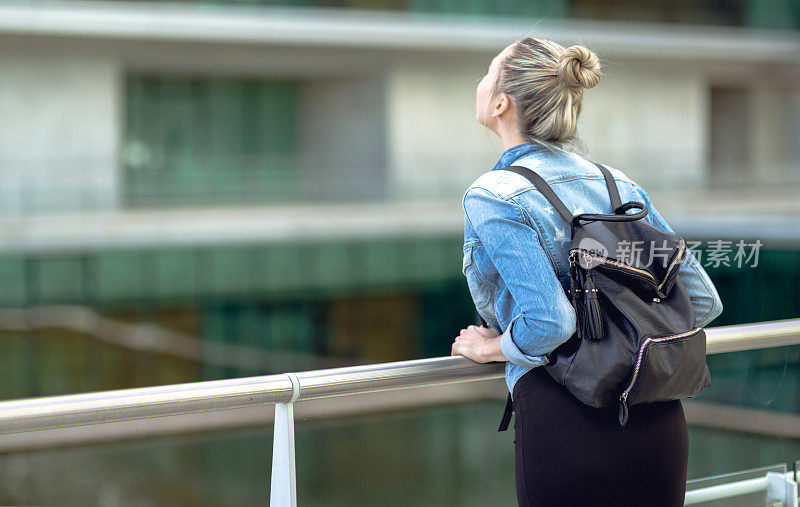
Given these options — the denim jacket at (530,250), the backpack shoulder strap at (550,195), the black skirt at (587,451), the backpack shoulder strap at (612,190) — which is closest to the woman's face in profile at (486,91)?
the denim jacket at (530,250)

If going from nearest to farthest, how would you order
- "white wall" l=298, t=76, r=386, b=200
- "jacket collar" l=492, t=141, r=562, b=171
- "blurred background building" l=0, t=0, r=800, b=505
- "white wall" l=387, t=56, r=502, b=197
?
"jacket collar" l=492, t=141, r=562, b=171 → "blurred background building" l=0, t=0, r=800, b=505 → "white wall" l=387, t=56, r=502, b=197 → "white wall" l=298, t=76, r=386, b=200

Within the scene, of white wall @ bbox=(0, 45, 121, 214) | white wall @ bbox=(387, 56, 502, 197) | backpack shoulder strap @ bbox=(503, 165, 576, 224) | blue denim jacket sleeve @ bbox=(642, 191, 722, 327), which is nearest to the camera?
backpack shoulder strap @ bbox=(503, 165, 576, 224)

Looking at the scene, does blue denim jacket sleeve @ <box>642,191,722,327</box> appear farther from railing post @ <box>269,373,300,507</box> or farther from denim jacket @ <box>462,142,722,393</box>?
railing post @ <box>269,373,300,507</box>

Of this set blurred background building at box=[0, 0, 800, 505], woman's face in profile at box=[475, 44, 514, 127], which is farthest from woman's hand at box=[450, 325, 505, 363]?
blurred background building at box=[0, 0, 800, 505]

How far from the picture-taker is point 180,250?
20.2 m

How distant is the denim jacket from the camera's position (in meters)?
2.21

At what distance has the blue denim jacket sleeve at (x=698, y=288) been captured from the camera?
8.32 ft

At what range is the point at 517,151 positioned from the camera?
2428 millimetres

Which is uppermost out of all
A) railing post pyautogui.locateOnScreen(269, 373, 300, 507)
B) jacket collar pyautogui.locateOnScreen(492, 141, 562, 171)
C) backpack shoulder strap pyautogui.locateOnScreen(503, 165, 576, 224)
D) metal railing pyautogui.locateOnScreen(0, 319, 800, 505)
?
jacket collar pyautogui.locateOnScreen(492, 141, 562, 171)

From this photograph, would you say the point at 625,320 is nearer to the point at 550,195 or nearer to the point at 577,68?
the point at 550,195

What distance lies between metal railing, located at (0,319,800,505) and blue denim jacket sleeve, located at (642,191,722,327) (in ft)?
1.90

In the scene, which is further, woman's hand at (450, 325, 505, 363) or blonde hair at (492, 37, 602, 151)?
woman's hand at (450, 325, 505, 363)

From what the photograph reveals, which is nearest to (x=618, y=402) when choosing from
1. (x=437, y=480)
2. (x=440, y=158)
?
(x=437, y=480)

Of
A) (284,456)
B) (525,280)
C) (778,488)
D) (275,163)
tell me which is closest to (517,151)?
(525,280)
